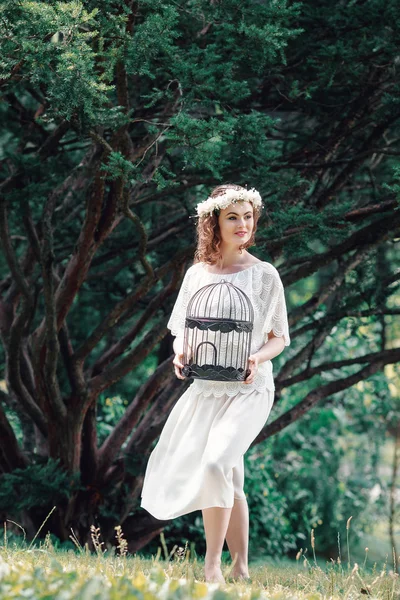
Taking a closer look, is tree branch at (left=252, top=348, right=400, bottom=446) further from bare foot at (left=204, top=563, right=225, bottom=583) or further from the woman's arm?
bare foot at (left=204, top=563, right=225, bottom=583)

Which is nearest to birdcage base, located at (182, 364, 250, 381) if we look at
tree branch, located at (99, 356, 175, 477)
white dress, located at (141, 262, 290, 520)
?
white dress, located at (141, 262, 290, 520)

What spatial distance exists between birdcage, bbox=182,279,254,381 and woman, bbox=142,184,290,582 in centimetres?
7

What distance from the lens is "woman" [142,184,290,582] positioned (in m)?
3.74

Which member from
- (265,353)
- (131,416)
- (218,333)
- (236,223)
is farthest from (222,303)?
(131,416)

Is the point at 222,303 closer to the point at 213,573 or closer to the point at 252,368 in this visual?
the point at 252,368

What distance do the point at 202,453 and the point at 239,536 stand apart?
50cm

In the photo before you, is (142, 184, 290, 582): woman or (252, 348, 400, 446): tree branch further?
(252, 348, 400, 446): tree branch

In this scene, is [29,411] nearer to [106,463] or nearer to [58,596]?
[106,463]

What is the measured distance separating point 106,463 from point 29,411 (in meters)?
0.88

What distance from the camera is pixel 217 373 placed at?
3.91m

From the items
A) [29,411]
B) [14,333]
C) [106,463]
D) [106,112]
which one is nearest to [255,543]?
[106,463]

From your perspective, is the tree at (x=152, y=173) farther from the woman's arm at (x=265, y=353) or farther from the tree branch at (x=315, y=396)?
the woman's arm at (x=265, y=353)

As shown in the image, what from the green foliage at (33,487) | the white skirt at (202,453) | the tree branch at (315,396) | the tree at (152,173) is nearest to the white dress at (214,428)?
the white skirt at (202,453)

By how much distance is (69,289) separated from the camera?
6531 millimetres
